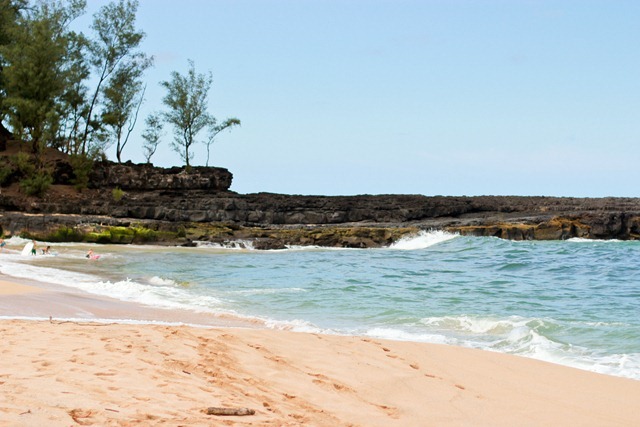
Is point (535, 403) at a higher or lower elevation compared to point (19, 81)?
lower

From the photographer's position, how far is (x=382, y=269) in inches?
813

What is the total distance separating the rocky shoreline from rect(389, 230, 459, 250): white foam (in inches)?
16.6

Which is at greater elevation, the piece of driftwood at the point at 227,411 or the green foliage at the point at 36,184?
the green foliage at the point at 36,184

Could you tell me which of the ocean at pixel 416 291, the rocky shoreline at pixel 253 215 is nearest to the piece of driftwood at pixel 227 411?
the ocean at pixel 416 291

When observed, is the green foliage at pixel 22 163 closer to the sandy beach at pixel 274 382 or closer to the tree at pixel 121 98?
the tree at pixel 121 98

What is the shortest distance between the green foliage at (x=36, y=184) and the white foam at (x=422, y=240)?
20.2 metres

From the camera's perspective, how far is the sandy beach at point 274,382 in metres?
4.40

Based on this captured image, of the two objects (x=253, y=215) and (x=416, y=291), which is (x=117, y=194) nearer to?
(x=253, y=215)

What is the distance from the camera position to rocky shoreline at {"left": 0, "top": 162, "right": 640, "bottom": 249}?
107 ft

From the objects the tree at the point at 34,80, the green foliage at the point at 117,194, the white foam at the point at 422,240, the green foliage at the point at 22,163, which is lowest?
the white foam at the point at 422,240

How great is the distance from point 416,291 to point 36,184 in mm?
30862

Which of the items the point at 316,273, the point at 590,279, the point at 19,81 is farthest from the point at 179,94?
the point at 590,279

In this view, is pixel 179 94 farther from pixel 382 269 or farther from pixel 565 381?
pixel 565 381

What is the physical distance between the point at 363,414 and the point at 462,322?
5834 mm
